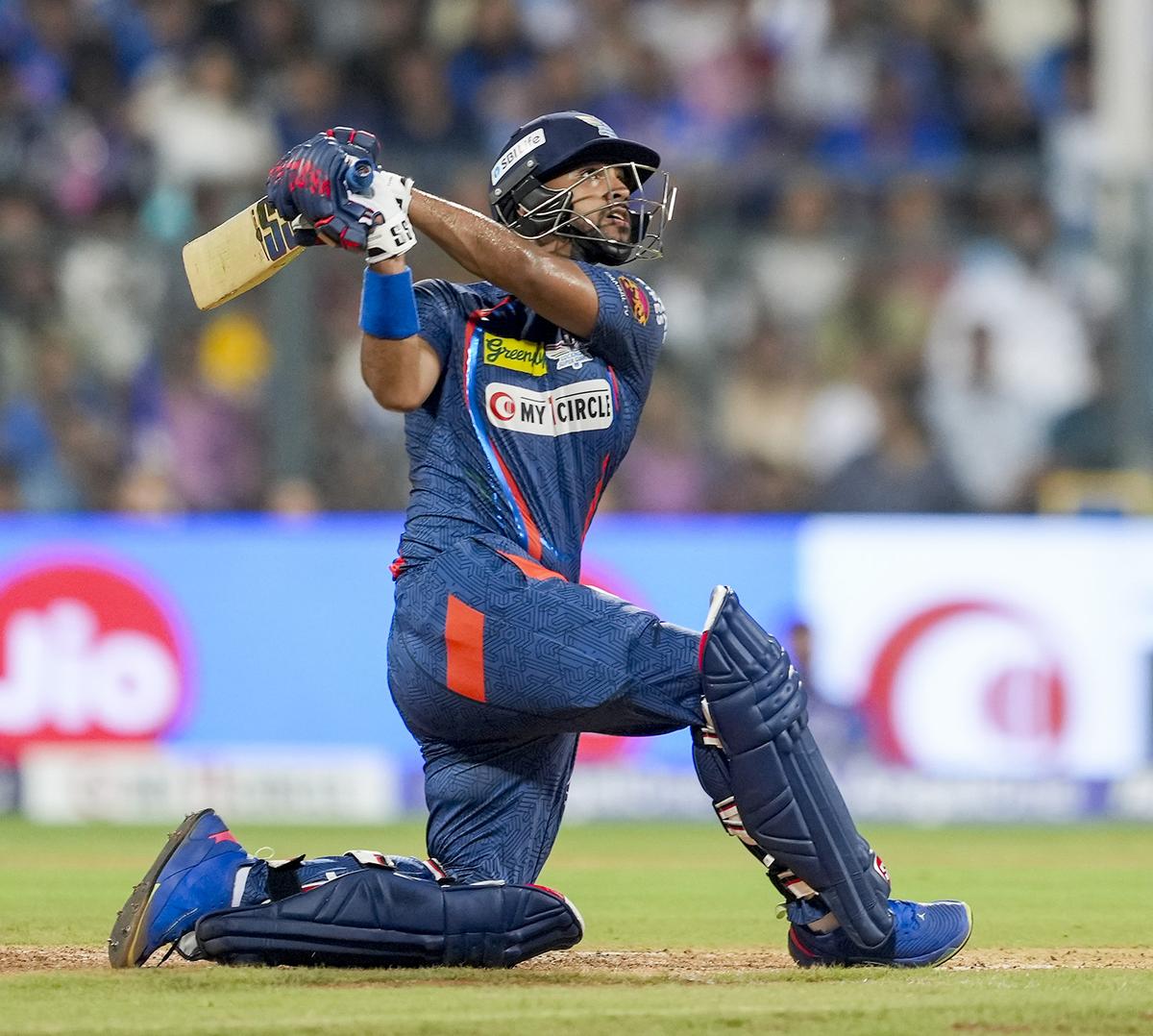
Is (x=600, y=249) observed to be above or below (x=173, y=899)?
above

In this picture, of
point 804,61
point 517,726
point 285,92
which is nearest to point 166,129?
point 285,92

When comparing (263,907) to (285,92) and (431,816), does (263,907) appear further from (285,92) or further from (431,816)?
(285,92)

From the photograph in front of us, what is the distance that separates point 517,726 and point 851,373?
6.93m

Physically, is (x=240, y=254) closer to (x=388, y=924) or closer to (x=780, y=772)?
(x=388, y=924)

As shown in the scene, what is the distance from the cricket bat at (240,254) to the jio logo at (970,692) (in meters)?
5.89

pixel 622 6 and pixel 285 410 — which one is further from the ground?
pixel 622 6

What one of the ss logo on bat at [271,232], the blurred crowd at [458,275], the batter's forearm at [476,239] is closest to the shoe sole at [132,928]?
the ss logo on bat at [271,232]

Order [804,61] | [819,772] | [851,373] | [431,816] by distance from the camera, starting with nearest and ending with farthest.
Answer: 1. [819,772]
2. [431,816]
3. [851,373]
4. [804,61]

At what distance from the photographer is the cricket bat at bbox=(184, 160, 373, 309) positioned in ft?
15.8

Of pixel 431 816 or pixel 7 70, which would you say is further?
pixel 7 70

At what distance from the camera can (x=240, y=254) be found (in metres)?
4.89

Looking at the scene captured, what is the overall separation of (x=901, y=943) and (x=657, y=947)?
0.92 metres

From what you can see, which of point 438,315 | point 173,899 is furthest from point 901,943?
point 438,315

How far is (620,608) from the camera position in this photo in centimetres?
457
